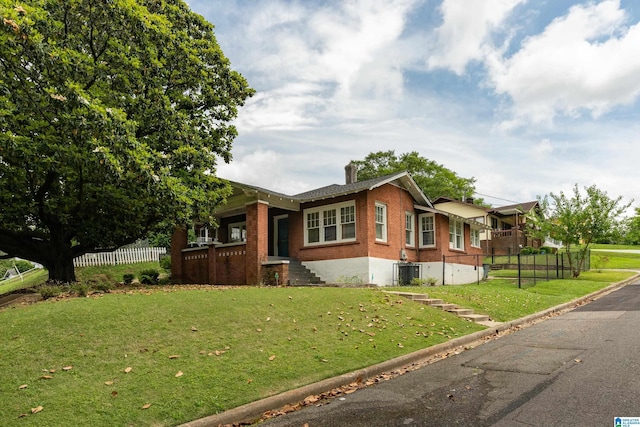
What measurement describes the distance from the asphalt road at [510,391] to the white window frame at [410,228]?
12881 mm

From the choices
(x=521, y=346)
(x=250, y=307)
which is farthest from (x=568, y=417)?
(x=250, y=307)

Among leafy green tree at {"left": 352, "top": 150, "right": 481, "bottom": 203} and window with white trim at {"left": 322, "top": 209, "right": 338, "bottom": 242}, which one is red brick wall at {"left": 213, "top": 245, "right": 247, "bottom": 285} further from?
leafy green tree at {"left": 352, "top": 150, "right": 481, "bottom": 203}

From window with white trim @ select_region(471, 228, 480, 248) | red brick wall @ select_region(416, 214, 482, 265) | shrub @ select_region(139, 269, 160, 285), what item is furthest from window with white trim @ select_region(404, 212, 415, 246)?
shrub @ select_region(139, 269, 160, 285)

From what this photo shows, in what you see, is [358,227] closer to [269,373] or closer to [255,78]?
[255,78]

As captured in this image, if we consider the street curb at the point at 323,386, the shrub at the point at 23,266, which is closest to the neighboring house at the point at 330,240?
the street curb at the point at 323,386

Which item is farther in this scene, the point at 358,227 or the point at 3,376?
the point at 358,227

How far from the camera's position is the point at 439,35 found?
15531mm

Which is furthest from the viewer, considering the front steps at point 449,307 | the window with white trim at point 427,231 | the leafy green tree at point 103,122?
the window with white trim at point 427,231

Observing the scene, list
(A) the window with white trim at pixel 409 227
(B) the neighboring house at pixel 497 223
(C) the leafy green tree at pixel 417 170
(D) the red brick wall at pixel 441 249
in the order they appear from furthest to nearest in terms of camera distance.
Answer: (C) the leafy green tree at pixel 417 170 → (B) the neighboring house at pixel 497 223 → (D) the red brick wall at pixel 441 249 → (A) the window with white trim at pixel 409 227

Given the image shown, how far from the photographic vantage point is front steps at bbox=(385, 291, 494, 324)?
40.0ft

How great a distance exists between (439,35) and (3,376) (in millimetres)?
14859

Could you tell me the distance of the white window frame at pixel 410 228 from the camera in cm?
2247

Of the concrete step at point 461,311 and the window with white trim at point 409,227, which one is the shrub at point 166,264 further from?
the concrete step at point 461,311

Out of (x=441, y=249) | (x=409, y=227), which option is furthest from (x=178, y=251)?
(x=441, y=249)
